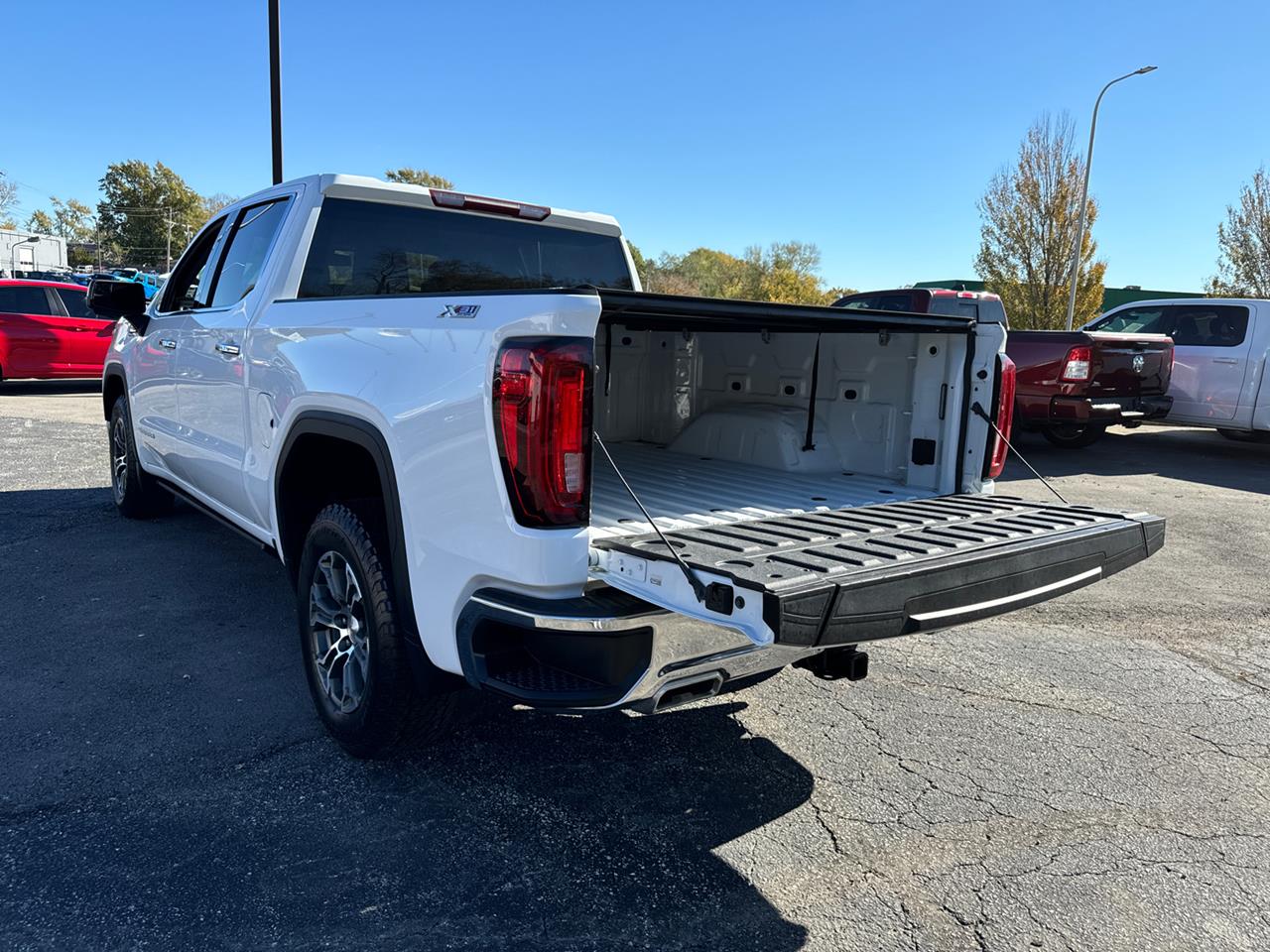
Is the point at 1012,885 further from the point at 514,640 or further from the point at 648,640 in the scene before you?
the point at 514,640

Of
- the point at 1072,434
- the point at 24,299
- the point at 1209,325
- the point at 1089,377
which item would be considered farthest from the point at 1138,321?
the point at 24,299

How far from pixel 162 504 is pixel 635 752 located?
15.2ft

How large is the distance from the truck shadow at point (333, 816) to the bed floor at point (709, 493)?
0.88m

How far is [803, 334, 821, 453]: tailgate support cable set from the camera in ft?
13.9

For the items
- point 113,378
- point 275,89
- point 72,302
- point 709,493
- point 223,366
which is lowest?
point 709,493

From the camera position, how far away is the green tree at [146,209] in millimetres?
60688

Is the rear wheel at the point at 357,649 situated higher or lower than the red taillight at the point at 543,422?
lower

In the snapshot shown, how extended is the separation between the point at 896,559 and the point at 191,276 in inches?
171

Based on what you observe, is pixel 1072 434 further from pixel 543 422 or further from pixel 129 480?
pixel 543 422

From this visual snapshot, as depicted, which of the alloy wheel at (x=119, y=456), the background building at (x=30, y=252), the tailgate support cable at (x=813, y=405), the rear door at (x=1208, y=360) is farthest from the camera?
the background building at (x=30, y=252)

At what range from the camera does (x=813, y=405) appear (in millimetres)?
4270

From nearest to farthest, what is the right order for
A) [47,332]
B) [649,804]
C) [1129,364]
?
[649,804] → [1129,364] → [47,332]

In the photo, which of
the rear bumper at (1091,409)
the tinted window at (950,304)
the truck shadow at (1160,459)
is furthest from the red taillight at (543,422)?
the tinted window at (950,304)

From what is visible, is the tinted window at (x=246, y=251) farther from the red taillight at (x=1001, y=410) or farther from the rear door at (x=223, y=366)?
the red taillight at (x=1001, y=410)
